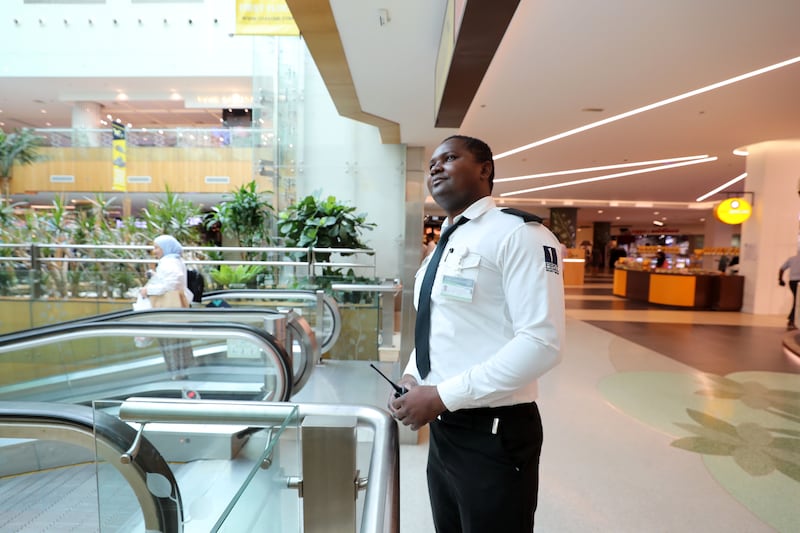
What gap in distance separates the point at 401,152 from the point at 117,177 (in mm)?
10326

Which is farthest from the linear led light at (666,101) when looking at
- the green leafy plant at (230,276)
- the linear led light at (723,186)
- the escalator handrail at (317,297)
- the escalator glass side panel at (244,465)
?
the linear led light at (723,186)

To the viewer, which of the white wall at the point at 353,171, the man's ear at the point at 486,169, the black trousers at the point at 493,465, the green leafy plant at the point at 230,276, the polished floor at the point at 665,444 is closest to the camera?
the black trousers at the point at 493,465

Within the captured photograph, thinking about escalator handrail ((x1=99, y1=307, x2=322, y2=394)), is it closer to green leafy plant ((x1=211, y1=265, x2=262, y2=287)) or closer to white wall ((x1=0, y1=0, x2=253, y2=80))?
green leafy plant ((x1=211, y1=265, x2=262, y2=287))

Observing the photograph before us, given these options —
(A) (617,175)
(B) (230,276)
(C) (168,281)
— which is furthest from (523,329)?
(A) (617,175)

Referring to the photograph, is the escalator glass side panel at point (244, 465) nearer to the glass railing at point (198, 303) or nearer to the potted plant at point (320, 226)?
the glass railing at point (198, 303)

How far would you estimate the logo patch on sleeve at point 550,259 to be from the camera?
1091 mm

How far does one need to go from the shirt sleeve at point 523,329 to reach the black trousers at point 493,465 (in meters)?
0.11

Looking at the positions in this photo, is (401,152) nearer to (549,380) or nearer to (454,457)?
(549,380)

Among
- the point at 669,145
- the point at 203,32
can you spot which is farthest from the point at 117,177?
the point at 669,145

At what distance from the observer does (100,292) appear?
543 centimetres

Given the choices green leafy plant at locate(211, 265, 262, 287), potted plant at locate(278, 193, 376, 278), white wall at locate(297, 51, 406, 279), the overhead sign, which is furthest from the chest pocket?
the overhead sign

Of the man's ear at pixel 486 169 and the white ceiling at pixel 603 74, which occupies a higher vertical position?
the white ceiling at pixel 603 74

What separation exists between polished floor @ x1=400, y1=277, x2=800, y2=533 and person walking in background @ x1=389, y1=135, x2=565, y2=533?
4.18 ft

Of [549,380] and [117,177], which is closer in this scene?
[549,380]
